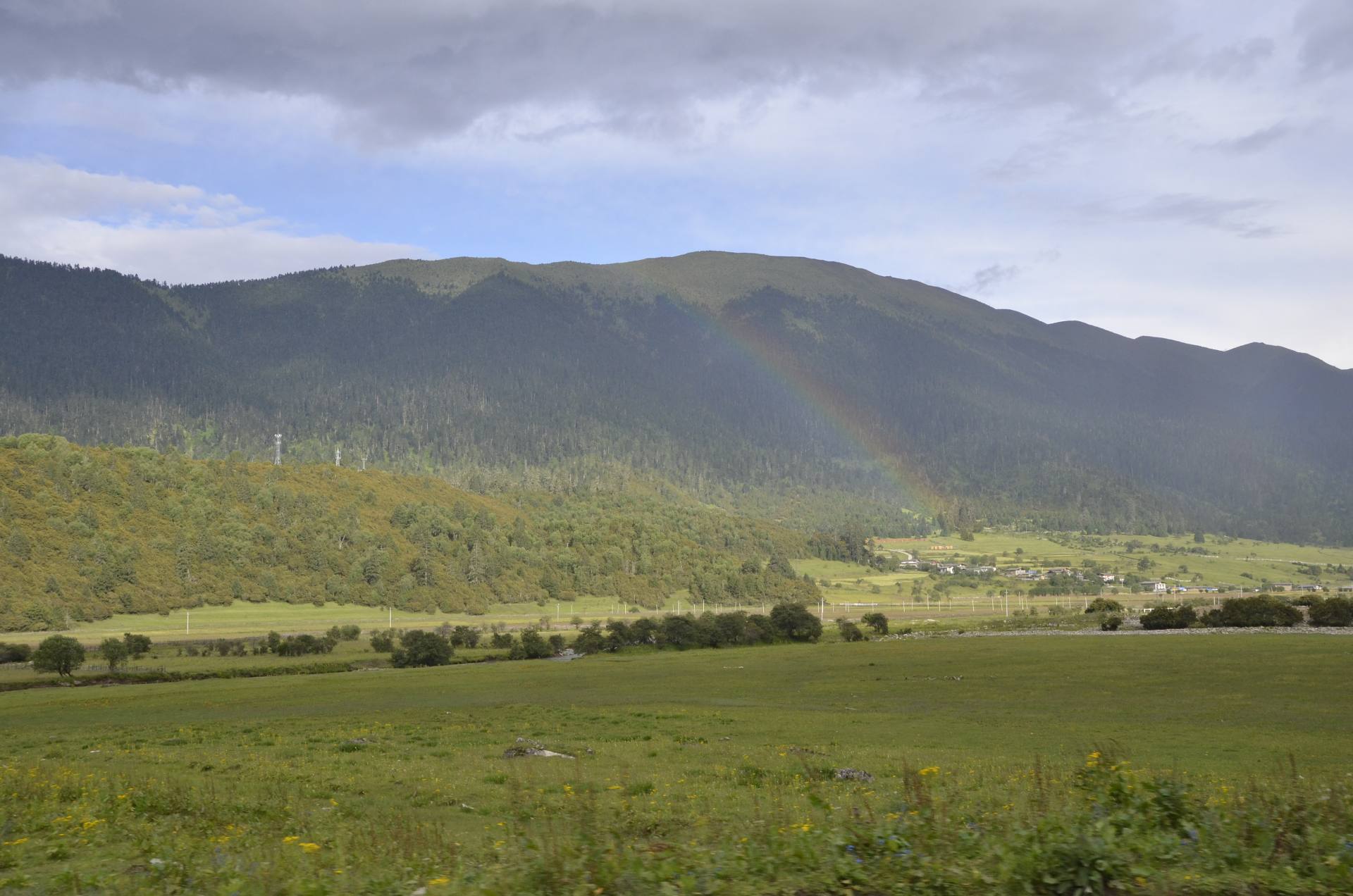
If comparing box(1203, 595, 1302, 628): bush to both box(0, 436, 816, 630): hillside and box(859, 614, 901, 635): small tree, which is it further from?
box(0, 436, 816, 630): hillside

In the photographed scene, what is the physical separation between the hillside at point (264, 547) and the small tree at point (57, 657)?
47.4 metres

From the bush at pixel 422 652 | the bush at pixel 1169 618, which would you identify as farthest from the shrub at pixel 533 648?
the bush at pixel 1169 618

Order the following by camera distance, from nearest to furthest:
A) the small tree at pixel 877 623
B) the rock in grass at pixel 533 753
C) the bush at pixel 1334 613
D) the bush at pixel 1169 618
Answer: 1. the rock in grass at pixel 533 753
2. the bush at pixel 1334 613
3. the bush at pixel 1169 618
4. the small tree at pixel 877 623

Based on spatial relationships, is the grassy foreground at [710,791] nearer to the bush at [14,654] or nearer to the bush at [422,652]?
the bush at [422,652]

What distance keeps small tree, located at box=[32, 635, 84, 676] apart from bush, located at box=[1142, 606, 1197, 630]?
94.6 meters

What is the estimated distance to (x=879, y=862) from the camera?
999 cm

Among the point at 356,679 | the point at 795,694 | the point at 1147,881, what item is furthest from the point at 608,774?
the point at 356,679

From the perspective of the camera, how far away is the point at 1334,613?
8731 cm

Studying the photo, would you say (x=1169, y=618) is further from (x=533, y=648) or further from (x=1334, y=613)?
(x=533, y=648)

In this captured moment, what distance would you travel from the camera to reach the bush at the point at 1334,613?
86.7 m

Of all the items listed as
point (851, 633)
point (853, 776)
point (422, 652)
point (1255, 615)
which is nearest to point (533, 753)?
point (853, 776)

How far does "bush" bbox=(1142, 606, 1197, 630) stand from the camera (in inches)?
3642

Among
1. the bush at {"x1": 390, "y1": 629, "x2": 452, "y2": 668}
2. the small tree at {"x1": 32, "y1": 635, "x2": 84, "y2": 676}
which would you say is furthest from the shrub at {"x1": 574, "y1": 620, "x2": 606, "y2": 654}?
the small tree at {"x1": 32, "y1": 635, "x2": 84, "y2": 676}

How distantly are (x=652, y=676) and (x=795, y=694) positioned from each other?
17.9 m
